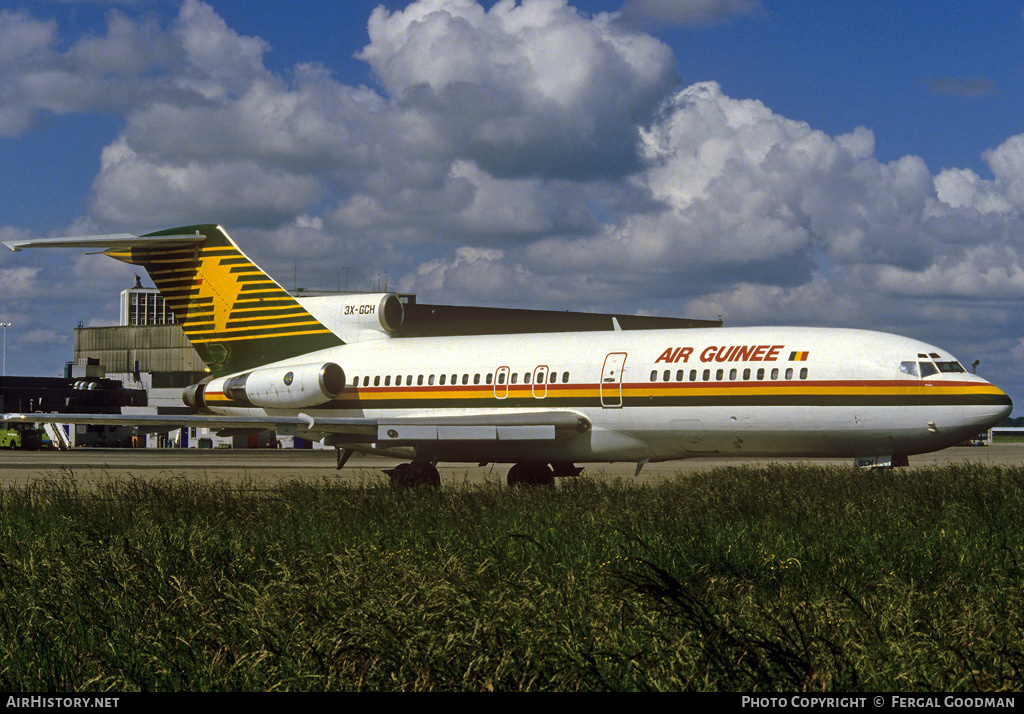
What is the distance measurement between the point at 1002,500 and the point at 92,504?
43.7 feet

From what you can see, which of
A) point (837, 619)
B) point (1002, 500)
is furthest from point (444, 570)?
point (1002, 500)

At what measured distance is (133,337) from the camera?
104 m

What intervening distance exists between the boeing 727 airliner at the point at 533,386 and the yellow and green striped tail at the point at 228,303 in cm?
4

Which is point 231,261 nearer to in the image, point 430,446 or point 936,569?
point 430,446

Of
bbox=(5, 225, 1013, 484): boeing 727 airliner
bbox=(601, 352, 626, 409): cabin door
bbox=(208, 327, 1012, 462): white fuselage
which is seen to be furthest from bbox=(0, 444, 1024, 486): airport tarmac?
bbox=(601, 352, 626, 409): cabin door

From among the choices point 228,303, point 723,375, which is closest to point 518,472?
point 723,375

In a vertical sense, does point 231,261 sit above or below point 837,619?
above

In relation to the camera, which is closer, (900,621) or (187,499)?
(900,621)

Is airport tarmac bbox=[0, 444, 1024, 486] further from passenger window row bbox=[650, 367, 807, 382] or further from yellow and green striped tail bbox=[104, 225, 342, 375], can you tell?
passenger window row bbox=[650, 367, 807, 382]

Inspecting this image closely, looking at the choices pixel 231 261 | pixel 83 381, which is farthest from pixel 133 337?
pixel 231 261

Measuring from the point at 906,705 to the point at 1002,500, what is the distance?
12.2 meters

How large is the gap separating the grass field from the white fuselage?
4.79m

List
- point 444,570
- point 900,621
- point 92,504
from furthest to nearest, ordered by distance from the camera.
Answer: point 92,504 < point 444,570 < point 900,621

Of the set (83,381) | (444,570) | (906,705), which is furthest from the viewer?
(83,381)
